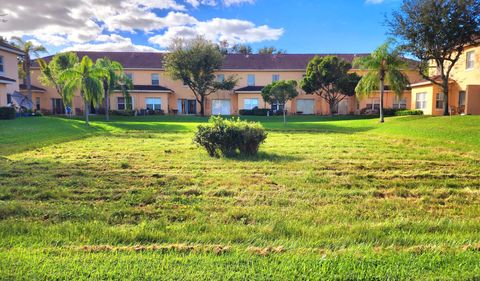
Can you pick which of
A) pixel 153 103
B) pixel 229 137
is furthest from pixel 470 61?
pixel 153 103

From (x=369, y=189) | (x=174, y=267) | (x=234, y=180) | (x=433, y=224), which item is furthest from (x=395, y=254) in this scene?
(x=234, y=180)

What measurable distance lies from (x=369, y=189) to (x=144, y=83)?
41.2 metres

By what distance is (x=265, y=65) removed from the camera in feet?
148

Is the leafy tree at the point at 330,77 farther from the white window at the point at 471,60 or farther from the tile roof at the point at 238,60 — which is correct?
the white window at the point at 471,60

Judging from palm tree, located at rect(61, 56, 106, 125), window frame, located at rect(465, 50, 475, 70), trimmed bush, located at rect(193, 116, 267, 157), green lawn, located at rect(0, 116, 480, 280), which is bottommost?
green lawn, located at rect(0, 116, 480, 280)

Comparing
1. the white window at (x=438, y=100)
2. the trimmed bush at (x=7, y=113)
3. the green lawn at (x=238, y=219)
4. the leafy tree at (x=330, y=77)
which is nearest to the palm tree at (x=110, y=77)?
the trimmed bush at (x=7, y=113)

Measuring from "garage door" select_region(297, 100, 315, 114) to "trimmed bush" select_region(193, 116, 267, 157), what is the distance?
34.1 m

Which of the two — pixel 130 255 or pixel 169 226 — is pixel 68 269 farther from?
pixel 169 226

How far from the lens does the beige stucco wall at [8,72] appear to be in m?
28.1

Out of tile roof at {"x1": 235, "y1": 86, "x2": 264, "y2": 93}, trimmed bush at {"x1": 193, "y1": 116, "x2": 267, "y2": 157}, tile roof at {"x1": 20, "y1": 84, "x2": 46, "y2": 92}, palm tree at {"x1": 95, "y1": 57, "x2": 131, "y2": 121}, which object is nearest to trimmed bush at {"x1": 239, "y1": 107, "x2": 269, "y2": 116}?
tile roof at {"x1": 235, "y1": 86, "x2": 264, "y2": 93}

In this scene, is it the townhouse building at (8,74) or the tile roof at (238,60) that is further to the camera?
the tile roof at (238,60)

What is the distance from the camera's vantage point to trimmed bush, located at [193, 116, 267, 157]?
35.6 feet

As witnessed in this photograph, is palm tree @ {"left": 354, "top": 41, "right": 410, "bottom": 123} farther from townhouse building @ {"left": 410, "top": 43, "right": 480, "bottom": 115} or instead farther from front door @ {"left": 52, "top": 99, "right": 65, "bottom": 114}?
front door @ {"left": 52, "top": 99, "right": 65, "bottom": 114}

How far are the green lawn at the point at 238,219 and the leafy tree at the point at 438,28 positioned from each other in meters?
19.8
